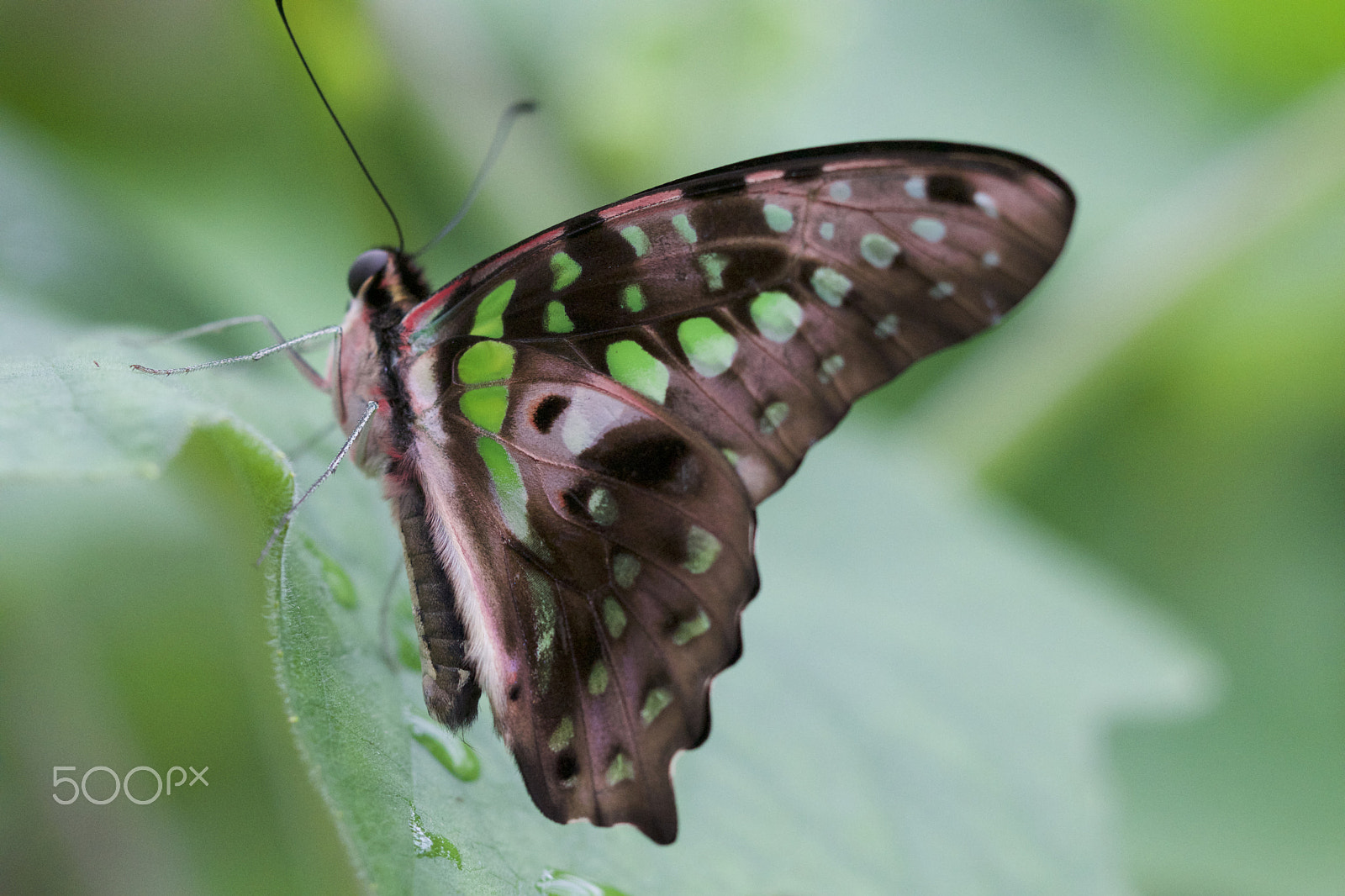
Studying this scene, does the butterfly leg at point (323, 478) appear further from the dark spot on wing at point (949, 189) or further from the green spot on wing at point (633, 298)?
the dark spot on wing at point (949, 189)

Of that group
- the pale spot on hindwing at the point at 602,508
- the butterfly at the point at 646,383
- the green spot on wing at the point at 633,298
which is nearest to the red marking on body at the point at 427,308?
the butterfly at the point at 646,383

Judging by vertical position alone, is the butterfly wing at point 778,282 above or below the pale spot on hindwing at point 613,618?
above

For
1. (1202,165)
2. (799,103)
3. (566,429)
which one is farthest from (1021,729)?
(1202,165)

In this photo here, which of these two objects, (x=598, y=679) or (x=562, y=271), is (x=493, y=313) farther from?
(x=598, y=679)

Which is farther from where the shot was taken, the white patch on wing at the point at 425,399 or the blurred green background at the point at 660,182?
the blurred green background at the point at 660,182

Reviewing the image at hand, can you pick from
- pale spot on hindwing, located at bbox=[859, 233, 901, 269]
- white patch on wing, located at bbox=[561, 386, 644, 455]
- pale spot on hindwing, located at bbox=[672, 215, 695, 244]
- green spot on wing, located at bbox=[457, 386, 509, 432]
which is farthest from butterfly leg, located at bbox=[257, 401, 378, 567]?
pale spot on hindwing, located at bbox=[859, 233, 901, 269]

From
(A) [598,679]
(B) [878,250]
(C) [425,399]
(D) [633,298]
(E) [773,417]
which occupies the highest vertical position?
(B) [878,250]

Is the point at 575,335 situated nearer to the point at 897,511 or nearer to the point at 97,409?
the point at 97,409

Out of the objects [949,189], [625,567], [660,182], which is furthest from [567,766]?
[660,182]
